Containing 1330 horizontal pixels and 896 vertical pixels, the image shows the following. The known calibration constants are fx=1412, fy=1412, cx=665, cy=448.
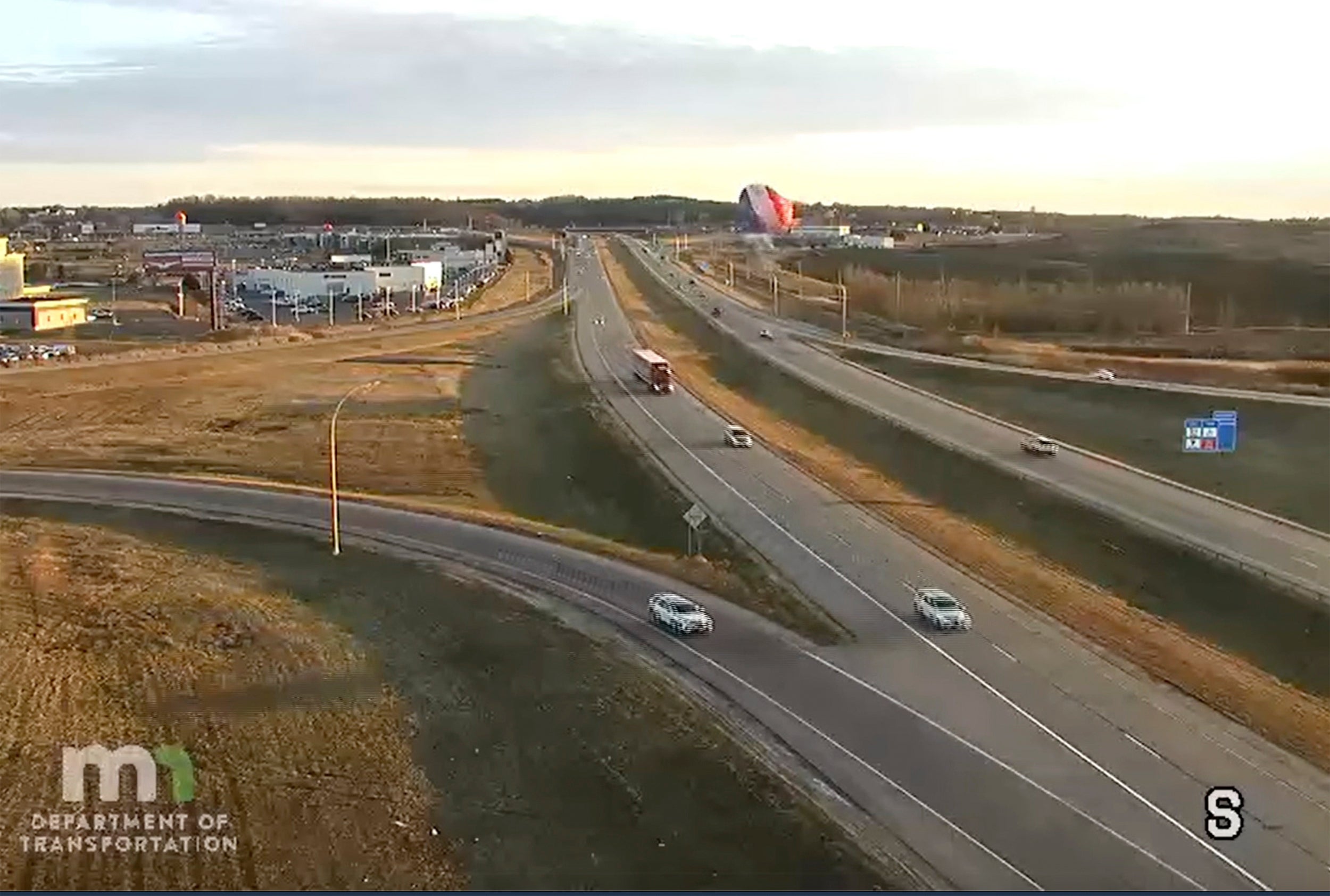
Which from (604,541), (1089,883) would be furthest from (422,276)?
(1089,883)

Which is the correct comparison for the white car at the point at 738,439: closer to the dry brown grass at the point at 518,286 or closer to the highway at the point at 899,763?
the highway at the point at 899,763

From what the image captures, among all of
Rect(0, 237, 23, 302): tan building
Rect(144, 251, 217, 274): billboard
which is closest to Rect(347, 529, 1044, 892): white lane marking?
Rect(144, 251, 217, 274): billboard

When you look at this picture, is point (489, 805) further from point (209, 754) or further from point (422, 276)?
point (422, 276)

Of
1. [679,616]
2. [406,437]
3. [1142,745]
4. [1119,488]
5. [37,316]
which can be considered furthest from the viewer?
[37,316]

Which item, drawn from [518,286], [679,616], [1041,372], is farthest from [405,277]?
[679,616]

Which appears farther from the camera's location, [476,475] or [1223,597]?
[476,475]

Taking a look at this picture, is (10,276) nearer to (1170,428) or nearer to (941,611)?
(1170,428)

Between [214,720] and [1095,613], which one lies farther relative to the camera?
[1095,613]
